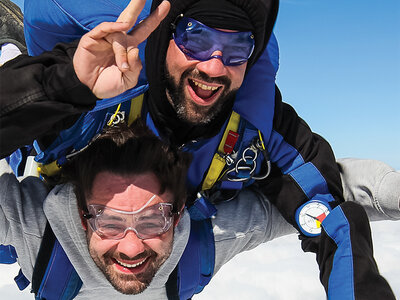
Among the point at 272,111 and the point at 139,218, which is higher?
the point at 272,111

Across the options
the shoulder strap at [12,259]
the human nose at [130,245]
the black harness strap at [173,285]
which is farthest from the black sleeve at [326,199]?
the shoulder strap at [12,259]

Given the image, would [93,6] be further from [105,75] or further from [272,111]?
[272,111]

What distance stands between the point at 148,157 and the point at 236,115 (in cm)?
47

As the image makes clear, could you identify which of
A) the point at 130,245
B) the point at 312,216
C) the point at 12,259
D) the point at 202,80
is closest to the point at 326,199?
the point at 312,216

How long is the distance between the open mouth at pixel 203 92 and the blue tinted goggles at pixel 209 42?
111 mm

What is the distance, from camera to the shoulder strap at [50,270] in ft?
7.54

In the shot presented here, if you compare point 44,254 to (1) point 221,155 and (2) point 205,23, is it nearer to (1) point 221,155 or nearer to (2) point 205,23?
(1) point 221,155

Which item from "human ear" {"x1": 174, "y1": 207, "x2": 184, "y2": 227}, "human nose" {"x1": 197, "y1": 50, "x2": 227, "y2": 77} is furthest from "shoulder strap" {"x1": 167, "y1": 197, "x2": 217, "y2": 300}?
"human nose" {"x1": 197, "y1": 50, "x2": 227, "y2": 77}

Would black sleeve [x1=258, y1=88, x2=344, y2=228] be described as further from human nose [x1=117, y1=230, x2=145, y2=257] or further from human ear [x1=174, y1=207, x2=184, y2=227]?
human nose [x1=117, y1=230, x2=145, y2=257]

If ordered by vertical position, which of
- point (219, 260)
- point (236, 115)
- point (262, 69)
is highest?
point (262, 69)

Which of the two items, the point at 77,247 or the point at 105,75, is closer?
the point at 105,75

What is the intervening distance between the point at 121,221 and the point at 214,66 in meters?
0.79

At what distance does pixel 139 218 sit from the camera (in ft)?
7.49

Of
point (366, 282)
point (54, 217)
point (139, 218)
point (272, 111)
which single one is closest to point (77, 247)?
point (54, 217)
